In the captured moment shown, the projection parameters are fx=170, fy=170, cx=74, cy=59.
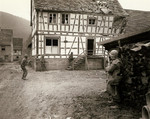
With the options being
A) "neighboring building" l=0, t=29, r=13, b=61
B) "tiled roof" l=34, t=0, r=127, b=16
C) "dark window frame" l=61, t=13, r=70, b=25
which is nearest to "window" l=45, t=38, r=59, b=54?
"dark window frame" l=61, t=13, r=70, b=25

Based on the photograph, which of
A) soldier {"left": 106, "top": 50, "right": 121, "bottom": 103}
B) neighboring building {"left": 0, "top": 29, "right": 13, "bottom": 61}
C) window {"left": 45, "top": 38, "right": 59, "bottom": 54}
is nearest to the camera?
soldier {"left": 106, "top": 50, "right": 121, "bottom": 103}

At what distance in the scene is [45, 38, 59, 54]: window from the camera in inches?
683

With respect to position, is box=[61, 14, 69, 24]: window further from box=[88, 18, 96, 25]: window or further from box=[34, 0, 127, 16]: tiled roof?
box=[88, 18, 96, 25]: window

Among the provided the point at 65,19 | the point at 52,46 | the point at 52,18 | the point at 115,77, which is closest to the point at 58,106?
the point at 115,77

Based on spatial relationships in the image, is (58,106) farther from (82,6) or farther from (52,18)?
(82,6)

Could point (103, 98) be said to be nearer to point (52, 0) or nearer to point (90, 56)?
point (90, 56)

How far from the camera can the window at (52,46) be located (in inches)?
683

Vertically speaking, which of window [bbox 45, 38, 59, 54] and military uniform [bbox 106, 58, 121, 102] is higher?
window [bbox 45, 38, 59, 54]

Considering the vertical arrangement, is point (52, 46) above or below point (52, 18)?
below

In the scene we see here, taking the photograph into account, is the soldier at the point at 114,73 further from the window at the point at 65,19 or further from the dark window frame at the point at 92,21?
the dark window frame at the point at 92,21

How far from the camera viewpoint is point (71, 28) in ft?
58.9

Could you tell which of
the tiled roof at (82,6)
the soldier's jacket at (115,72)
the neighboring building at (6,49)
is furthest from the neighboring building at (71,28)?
the neighboring building at (6,49)

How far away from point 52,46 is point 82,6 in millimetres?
5446

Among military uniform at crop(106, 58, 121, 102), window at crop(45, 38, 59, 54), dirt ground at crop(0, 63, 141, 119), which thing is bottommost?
dirt ground at crop(0, 63, 141, 119)
